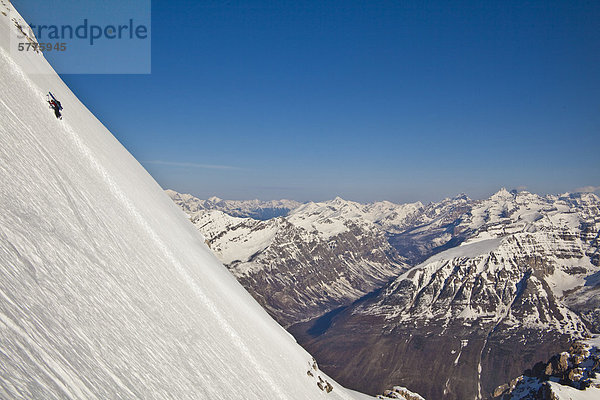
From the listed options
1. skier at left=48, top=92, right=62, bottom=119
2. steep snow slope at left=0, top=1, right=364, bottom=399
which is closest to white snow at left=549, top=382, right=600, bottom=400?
steep snow slope at left=0, top=1, right=364, bottom=399

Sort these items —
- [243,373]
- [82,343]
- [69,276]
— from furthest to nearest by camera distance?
[243,373], [69,276], [82,343]

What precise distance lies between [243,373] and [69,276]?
628 inches

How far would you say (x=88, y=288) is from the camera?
12.2 meters

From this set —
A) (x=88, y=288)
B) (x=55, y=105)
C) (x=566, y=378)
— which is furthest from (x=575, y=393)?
(x=55, y=105)

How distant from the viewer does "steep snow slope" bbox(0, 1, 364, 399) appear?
326 inches

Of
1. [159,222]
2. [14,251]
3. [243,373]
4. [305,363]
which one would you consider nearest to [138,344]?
[14,251]

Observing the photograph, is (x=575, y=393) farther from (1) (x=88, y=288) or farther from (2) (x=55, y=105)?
(2) (x=55, y=105)

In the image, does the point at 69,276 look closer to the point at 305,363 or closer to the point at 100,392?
the point at 100,392

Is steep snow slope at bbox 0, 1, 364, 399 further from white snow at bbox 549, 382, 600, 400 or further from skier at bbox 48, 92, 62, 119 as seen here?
white snow at bbox 549, 382, 600, 400

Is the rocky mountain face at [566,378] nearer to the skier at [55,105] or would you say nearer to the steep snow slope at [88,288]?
the steep snow slope at [88,288]

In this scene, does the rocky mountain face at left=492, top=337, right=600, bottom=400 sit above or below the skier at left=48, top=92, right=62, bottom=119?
below

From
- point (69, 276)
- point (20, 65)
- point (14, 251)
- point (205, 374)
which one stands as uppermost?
point (20, 65)

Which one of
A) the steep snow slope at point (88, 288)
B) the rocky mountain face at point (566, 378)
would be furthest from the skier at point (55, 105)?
the rocky mountain face at point (566, 378)

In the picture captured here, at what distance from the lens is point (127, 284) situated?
15398mm
